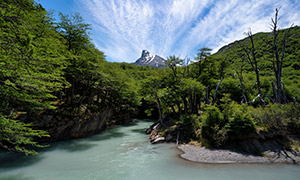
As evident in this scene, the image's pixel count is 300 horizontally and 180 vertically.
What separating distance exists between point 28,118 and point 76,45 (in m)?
9.31

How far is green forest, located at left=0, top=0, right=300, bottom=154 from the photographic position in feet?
17.9

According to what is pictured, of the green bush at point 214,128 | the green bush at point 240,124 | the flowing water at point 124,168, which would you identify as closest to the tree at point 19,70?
the flowing water at point 124,168

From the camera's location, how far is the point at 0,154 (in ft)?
31.4

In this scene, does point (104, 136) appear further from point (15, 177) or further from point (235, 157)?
point (235, 157)

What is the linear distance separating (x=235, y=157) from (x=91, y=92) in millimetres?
18400

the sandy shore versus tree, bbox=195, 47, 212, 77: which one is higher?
tree, bbox=195, 47, 212, 77

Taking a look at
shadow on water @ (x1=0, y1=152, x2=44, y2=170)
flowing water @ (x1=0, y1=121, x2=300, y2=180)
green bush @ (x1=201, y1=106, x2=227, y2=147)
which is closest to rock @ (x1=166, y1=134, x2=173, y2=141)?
flowing water @ (x1=0, y1=121, x2=300, y2=180)

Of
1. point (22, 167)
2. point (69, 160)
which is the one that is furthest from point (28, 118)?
point (69, 160)

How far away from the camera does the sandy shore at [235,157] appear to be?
25.1 feet

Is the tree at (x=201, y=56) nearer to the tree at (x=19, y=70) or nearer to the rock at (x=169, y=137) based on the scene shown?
the rock at (x=169, y=137)

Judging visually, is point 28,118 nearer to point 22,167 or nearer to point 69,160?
point 22,167

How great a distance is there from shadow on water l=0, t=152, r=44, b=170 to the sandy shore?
10308 millimetres

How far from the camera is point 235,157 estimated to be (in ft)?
26.7

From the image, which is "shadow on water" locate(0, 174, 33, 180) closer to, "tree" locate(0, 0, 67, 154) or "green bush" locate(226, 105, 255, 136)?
"tree" locate(0, 0, 67, 154)
